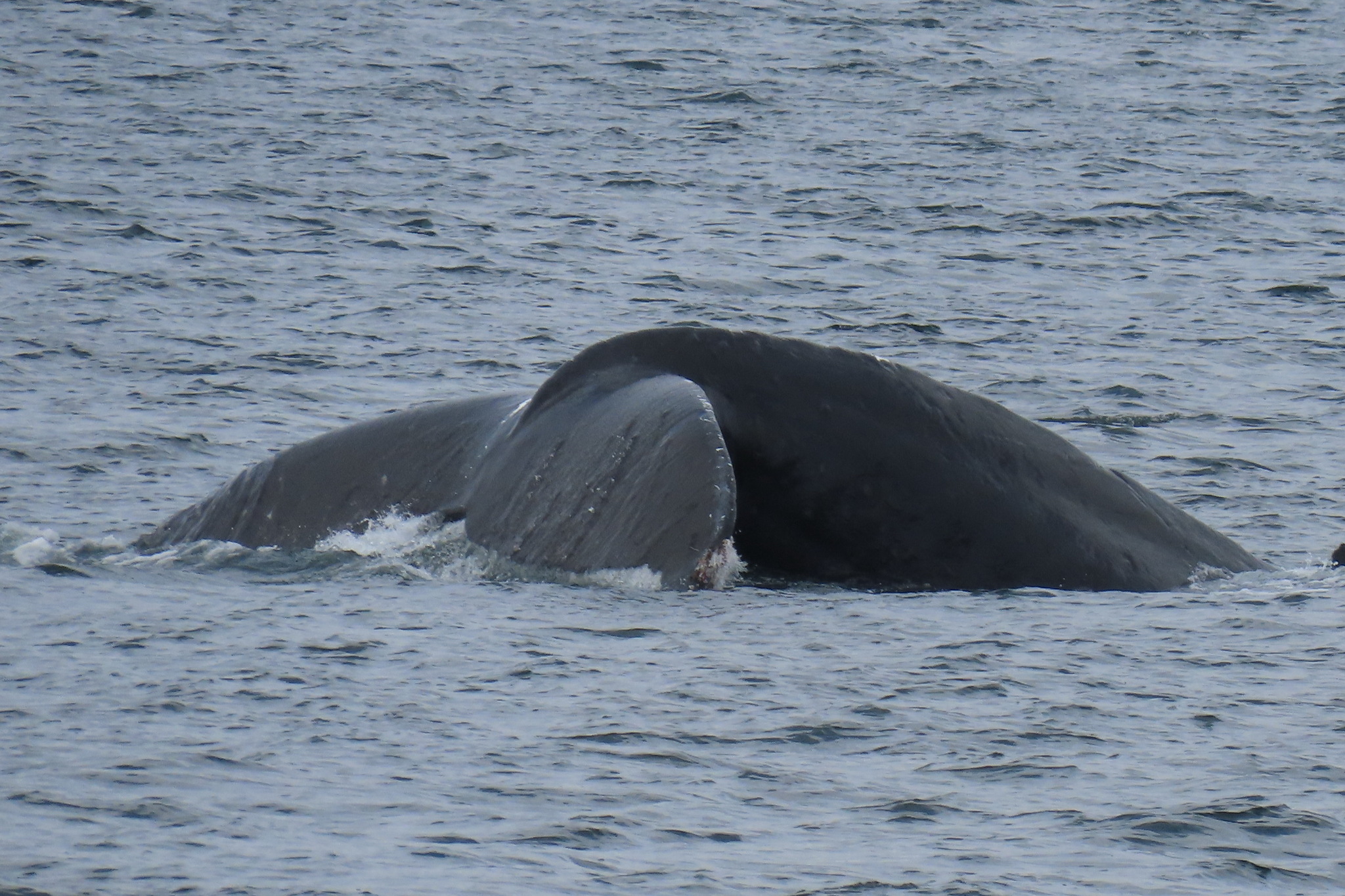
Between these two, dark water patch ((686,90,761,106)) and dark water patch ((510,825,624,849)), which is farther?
dark water patch ((686,90,761,106))

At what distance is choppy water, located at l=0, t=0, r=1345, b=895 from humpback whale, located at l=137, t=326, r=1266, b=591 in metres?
0.19

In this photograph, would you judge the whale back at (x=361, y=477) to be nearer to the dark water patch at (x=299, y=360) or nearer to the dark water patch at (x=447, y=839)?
the dark water patch at (x=447, y=839)

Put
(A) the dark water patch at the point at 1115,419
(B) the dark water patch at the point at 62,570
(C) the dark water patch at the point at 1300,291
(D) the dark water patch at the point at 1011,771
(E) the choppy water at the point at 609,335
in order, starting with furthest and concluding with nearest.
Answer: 1. (C) the dark water patch at the point at 1300,291
2. (A) the dark water patch at the point at 1115,419
3. (B) the dark water patch at the point at 62,570
4. (D) the dark water patch at the point at 1011,771
5. (E) the choppy water at the point at 609,335

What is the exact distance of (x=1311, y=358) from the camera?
17.4 metres

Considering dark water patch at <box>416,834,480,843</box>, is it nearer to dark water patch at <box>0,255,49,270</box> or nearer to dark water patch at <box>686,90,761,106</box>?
dark water patch at <box>0,255,49,270</box>

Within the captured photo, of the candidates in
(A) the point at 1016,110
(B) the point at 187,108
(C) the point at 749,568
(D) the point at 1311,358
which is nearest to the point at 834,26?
(A) the point at 1016,110

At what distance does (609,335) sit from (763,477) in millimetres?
10253

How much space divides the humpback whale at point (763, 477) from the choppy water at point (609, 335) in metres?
0.19

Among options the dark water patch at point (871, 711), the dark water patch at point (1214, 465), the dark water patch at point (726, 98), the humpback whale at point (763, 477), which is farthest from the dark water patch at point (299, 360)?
the dark water patch at point (726, 98)

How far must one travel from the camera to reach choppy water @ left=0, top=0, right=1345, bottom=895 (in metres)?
6.16

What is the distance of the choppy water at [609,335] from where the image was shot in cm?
616

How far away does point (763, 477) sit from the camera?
27.2 feet

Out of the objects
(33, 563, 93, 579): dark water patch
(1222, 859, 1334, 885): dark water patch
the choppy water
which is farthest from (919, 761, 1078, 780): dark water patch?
(33, 563, 93, 579): dark water patch

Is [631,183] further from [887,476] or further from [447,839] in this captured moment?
[447,839]
